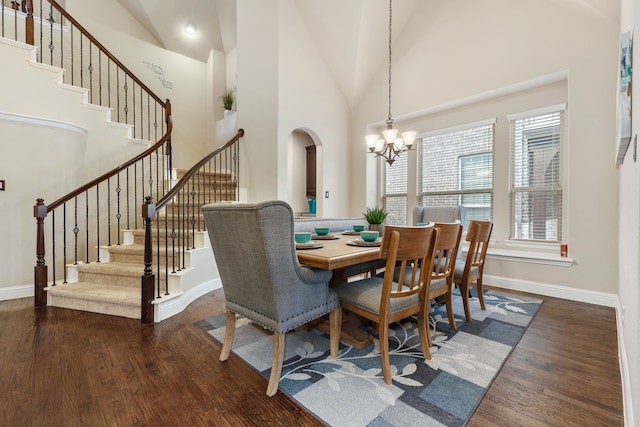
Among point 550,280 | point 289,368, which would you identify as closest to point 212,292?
point 289,368

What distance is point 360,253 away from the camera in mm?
1812

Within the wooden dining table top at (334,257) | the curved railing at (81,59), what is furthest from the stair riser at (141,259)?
the curved railing at (81,59)

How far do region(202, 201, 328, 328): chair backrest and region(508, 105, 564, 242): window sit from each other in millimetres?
3378

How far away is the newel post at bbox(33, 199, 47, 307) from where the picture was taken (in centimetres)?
294

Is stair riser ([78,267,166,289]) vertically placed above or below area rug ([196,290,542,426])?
above

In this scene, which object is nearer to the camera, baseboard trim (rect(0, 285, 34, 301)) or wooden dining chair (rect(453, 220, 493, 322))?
wooden dining chair (rect(453, 220, 493, 322))

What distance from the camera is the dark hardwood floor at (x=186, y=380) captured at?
55.6 inches

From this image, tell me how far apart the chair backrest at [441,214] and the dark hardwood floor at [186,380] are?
5.14 ft

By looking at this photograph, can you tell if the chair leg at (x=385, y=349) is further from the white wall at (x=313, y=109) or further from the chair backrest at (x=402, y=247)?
the white wall at (x=313, y=109)

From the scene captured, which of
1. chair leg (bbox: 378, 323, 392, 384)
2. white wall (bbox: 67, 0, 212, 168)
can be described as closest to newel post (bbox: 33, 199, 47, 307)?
white wall (bbox: 67, 0, 212, 168)

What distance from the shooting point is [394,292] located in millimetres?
1749

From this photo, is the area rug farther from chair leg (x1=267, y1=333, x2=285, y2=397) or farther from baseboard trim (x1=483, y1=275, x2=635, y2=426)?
baseboard trim (x1=483, y1=275, x2=635, y2=426)

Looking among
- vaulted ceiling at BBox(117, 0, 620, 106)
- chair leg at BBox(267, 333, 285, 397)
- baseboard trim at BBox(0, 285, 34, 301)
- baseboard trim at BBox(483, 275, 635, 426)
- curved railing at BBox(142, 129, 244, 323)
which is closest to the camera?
chair leg at BBox(267, 333, 285, 397)

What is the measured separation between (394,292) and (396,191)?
3703mm
